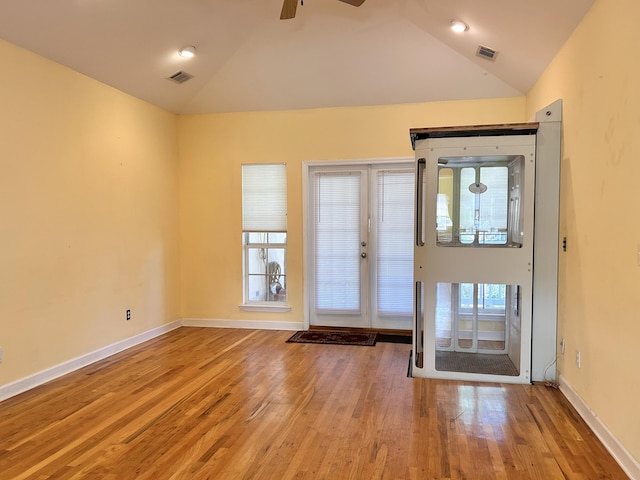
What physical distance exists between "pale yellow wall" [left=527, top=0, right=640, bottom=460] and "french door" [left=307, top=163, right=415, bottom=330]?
2.07 metres

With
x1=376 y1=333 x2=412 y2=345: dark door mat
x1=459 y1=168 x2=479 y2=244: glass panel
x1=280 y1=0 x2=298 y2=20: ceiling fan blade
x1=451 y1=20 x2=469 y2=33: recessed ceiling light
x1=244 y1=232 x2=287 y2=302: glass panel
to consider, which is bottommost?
x1=376 y1=333 x2=412 y2=345: dark door mat

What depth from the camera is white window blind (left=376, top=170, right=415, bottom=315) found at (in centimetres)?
529

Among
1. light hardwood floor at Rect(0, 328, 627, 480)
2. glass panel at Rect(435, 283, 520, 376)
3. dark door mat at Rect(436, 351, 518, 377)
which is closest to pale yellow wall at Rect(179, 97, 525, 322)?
light hardwood floor at Rect(0, 328, 627, 480)

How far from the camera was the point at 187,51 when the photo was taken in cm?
434

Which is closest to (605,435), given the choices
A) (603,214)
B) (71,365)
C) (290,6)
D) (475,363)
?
(603,214)

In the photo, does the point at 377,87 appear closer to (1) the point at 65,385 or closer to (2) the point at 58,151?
(2) the point at 58,151

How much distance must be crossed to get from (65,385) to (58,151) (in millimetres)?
1958

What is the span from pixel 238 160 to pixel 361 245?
1.87 meters

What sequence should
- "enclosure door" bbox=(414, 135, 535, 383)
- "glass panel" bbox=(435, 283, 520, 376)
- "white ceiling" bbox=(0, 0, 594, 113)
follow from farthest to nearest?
"glass panel" bbox=(435, 283, 520, 376) < "enclosure door" bbox=(414, 135, 535, 383) < "white ceiling" bbox=(0, 0, 594, 113)

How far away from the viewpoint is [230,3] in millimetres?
3818

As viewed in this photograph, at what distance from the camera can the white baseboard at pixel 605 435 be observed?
88.4 inches

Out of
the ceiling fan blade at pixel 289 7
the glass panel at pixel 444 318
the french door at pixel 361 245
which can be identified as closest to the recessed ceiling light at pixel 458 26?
the ceiling fan blade at pixel 289 7

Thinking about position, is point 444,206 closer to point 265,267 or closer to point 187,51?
point 265,267

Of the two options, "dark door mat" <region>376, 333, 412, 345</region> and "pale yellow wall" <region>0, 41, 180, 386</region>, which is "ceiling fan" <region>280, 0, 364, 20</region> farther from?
"dark door mat" <region>376, 333, 412, 345</region>
